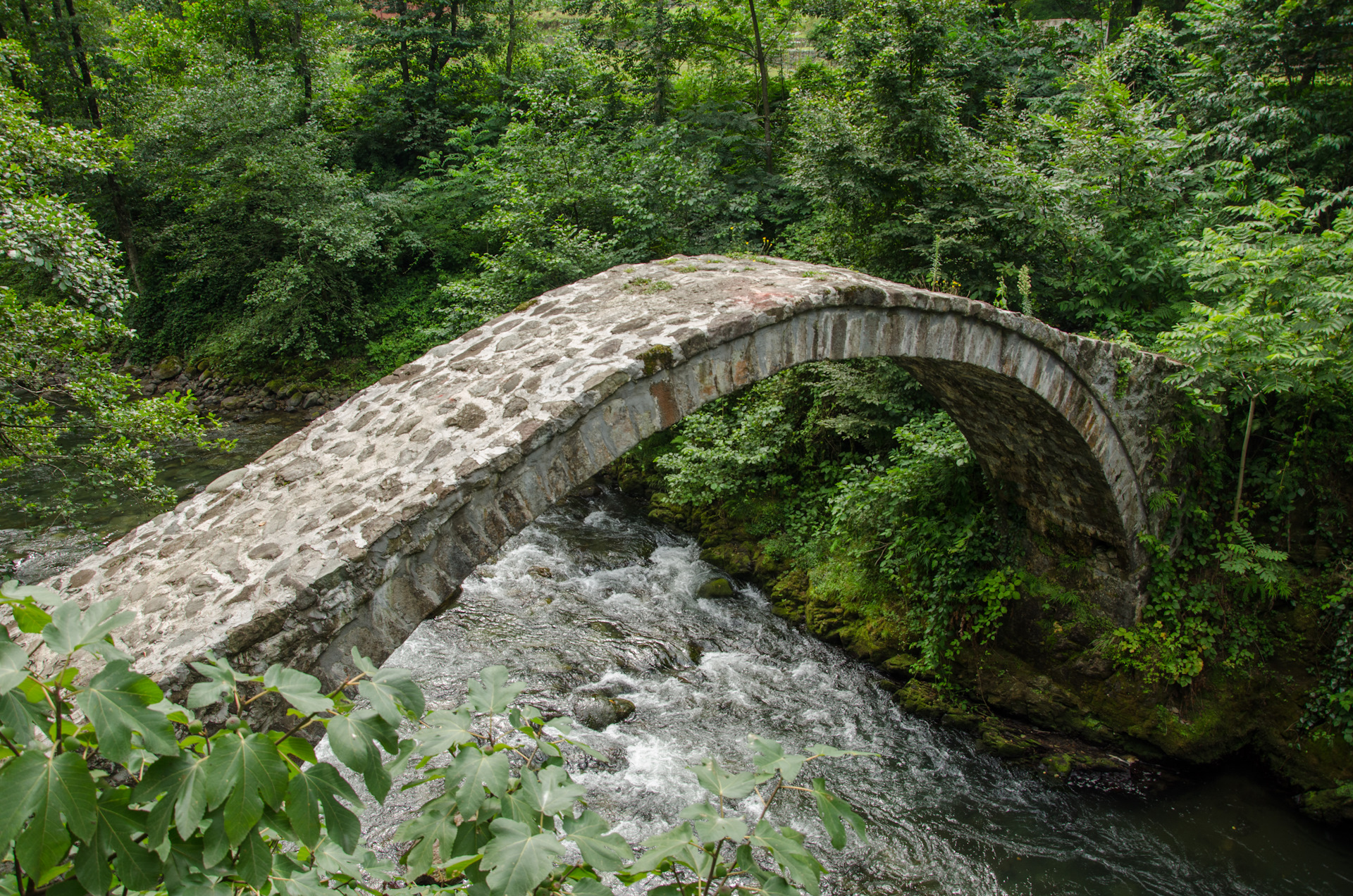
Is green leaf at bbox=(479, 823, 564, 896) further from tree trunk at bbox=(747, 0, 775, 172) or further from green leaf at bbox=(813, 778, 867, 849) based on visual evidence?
tree trunk at bbox=(747, 0, 775, 172)

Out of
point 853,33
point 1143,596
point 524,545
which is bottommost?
point 524,545

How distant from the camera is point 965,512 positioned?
7.24 metres

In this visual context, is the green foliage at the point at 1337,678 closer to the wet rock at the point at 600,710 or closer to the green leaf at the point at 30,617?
the wet rock at the point at 600,710

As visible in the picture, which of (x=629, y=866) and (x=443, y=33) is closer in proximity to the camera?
(x=629, y=866)

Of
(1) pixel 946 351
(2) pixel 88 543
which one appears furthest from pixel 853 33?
(2) pixel 88 543

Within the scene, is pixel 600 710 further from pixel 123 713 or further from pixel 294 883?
pixel 123 713

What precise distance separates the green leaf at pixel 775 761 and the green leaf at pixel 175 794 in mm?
919

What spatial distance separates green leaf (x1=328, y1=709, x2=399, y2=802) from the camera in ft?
4.05

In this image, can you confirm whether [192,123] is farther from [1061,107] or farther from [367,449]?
[1061,107]

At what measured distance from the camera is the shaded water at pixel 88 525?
830 centimetres

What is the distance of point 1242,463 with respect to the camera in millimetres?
6188

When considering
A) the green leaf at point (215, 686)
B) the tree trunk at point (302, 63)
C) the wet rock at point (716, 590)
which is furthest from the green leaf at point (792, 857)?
the tree trunk at point (302, 63)

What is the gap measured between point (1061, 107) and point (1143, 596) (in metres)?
8.81

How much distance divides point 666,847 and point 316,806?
2.07ft
